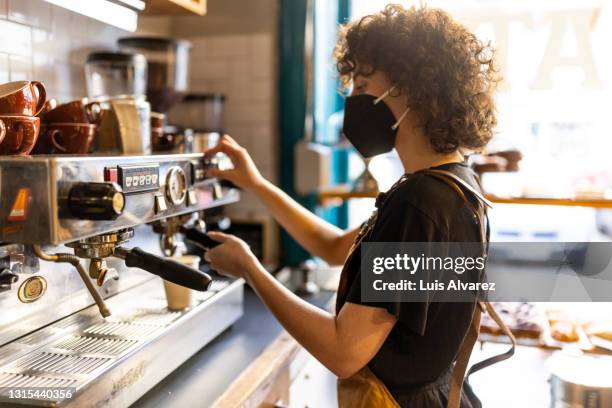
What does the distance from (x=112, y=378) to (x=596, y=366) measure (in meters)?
0.88

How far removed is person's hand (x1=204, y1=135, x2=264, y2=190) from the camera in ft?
4.22

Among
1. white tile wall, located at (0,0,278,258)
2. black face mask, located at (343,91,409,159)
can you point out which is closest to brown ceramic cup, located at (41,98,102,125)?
black face mask, located at (343,91,409,159)

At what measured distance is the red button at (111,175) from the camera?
0.83 metres

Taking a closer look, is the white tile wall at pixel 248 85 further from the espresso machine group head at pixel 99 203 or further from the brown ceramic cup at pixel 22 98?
the brown ceramic cup at pixel 22 98

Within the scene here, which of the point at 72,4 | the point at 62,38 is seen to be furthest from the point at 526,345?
the point at 62,38

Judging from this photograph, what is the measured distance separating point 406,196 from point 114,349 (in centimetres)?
54

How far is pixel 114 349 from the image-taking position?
96cm

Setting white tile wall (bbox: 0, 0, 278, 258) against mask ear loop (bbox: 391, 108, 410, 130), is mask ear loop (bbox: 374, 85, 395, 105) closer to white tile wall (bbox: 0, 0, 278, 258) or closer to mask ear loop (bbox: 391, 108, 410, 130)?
mask ear loop (bbox: 391, 108, 410, 130)

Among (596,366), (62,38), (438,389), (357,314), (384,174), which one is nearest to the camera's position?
(357,314)

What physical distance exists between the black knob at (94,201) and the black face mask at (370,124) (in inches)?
17.6

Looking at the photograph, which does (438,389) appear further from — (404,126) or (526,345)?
(526,345)

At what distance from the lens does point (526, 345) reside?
4.58 ft

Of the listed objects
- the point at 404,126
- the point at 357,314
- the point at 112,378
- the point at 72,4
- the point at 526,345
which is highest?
the point at 72,4

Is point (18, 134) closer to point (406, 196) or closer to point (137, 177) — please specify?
point (137, 177)
